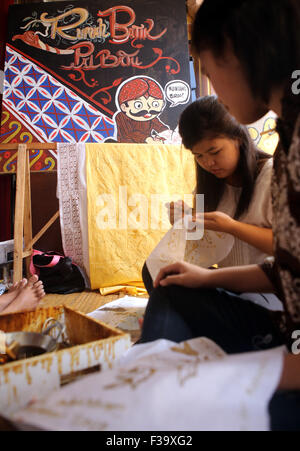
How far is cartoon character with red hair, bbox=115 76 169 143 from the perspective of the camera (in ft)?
6.15

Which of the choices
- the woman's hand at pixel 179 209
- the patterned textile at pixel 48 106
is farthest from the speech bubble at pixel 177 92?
the woman's hand at pixel 179 209

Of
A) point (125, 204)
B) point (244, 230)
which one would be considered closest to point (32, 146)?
point (125, 204)

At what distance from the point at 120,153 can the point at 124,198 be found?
0.20m

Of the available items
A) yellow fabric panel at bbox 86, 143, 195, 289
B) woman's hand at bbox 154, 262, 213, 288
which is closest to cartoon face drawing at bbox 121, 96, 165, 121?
yellow fabric panel at bbox 86, 143, 195, 289

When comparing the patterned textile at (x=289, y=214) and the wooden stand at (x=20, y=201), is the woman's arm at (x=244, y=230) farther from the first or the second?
the wooden stand at (x=20, y=201)

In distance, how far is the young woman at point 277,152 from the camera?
0.40 meters

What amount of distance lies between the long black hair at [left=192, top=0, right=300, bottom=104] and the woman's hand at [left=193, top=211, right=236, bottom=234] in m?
0.39

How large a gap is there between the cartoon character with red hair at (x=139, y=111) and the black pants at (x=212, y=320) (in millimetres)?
1420

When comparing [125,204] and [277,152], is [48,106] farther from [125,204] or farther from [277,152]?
[277,152]

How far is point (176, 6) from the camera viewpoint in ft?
6.31

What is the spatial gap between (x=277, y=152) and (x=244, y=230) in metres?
0.30

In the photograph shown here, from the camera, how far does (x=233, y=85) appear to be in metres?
0.46
